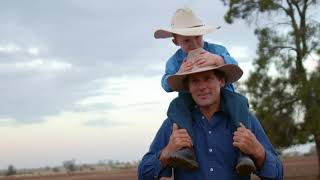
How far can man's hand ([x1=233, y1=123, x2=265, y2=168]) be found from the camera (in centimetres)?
254

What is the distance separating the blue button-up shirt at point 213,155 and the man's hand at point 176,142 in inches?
2.2

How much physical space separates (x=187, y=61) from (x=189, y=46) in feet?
1.68

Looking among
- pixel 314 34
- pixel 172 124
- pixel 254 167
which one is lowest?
pixel 254 167

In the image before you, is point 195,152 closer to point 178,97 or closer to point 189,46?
point 178,97

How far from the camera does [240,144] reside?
2.54 m

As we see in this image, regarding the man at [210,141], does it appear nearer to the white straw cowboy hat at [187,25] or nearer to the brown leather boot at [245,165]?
the brown leather boot at [245,165]

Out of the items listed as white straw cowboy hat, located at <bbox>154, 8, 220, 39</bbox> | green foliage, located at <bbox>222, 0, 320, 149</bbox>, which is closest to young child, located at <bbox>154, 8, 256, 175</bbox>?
white straw cowboy hat, located at <bbox>154, 8, 220, 39</bbox>

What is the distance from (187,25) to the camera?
3.10m

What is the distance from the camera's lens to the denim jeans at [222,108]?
2691 millimetres

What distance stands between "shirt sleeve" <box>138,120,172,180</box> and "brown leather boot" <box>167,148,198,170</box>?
10cm

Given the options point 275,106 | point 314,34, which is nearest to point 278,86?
point 275,106

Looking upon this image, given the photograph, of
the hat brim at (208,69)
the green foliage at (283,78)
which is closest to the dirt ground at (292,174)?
the green foliage at (283,78)

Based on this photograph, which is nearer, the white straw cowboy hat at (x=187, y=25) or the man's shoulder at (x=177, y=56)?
the white straw cowboy hat at (x=187, y=25)

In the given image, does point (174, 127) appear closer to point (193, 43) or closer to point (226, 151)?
point (226, 151)
